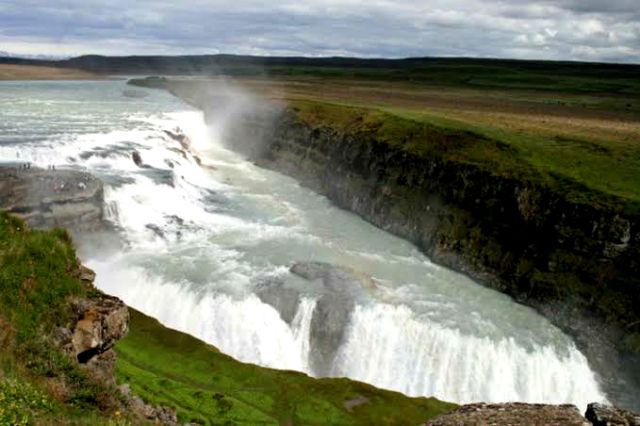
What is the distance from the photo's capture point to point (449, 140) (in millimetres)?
54188

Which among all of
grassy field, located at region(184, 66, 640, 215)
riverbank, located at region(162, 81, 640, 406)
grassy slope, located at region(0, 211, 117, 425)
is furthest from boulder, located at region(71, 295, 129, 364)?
grassy field, located at region(184, 66, 640, 215)

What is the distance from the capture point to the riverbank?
3506 centimetres

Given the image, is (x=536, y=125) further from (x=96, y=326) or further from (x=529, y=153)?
(x=96, y=326)

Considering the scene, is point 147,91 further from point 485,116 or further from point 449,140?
point 449,140

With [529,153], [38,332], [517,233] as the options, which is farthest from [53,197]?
[529,153]

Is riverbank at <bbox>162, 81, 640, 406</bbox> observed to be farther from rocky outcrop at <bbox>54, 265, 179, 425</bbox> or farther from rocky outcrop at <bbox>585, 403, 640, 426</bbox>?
rocky outcrop at <bbox>54, 265, 179, 425</bbox>

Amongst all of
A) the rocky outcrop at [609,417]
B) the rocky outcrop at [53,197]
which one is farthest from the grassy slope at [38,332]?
the rocky outcrop at [53,197]

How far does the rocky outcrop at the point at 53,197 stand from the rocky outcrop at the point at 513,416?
32.8 meters

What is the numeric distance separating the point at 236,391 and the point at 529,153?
32.6 metres

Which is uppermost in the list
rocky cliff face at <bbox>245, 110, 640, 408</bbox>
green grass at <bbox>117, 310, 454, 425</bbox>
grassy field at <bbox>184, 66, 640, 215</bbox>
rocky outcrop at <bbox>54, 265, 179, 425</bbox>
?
grassy field at <bbox>184, 66, 640, 215</bbox>

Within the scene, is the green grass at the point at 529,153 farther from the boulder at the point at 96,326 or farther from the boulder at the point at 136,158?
the boulder at the point at 96,326

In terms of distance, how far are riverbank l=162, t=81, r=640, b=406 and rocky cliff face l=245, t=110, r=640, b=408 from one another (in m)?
0.07

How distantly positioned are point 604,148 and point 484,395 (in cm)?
2916

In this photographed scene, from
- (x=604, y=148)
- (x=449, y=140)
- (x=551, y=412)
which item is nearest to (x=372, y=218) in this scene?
(x=449, y=140)
